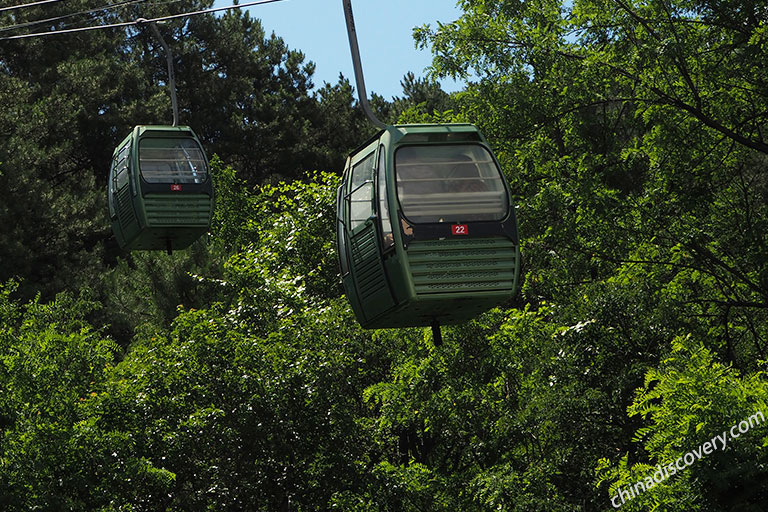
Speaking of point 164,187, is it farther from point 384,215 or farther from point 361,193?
point 384,215

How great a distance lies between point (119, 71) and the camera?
3969 centimetres

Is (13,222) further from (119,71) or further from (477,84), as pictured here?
(477,84)

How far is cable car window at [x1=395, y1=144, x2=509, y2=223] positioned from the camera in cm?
→ 888

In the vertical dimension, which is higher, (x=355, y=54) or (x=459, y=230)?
(x=355, y=54)

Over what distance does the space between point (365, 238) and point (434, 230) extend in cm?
86

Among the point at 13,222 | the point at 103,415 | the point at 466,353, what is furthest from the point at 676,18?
the point at 13,222

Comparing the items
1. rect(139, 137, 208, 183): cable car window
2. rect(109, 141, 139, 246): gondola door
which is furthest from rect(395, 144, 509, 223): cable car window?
rect(109, 141, 139, 246): gondola door

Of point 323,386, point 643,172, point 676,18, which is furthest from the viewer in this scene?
point 643,172

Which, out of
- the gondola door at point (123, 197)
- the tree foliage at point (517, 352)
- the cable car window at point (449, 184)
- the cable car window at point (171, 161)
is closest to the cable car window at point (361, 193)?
the cable car window at point (449, 184)

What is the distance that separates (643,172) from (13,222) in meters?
19.3

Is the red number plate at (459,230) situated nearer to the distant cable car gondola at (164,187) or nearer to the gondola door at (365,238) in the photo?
the gondola door at (365,238)

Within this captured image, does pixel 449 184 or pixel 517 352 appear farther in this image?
pixel 517 352

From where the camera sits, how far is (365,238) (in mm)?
9438

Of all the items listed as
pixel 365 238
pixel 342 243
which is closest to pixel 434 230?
pixel 365 238
